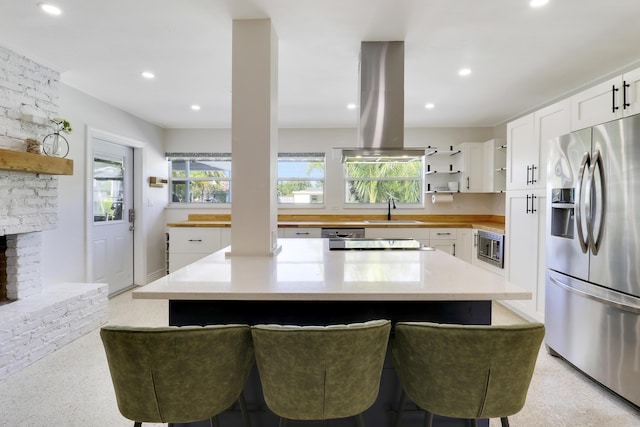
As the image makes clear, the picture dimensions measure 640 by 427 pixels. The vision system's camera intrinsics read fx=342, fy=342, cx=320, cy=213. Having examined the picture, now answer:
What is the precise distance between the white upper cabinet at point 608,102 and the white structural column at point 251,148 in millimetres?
2205

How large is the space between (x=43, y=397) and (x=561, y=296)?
3580 millimetres

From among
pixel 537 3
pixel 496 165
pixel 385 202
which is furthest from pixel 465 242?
pixel 537 3

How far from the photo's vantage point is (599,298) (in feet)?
7.15

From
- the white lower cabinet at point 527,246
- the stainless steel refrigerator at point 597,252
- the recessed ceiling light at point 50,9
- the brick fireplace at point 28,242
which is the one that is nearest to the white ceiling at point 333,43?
the recessed ceiling light at point 50,9

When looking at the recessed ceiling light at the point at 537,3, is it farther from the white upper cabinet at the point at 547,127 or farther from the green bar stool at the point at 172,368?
the green bar stool at the point at 172,368

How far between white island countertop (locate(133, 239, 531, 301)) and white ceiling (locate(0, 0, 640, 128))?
1500mm

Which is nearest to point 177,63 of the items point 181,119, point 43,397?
point 181,119

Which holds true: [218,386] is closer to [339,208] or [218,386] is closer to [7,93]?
[7,93]

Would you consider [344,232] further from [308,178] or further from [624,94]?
[624,94]

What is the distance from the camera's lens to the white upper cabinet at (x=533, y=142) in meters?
2.76

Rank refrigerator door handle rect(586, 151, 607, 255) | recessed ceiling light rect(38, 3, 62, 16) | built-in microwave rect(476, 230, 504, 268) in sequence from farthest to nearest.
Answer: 1. built-in microwave rect(476, 230, 504, 268)
2. refrigerator door handle rect(586, 151, 607, 255)
3. recessed ceiling light rect(38, 3, 62, 16)

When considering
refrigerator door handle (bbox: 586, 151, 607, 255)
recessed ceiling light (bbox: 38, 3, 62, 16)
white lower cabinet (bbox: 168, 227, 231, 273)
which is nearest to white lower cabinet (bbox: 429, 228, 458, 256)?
refrigerator door handle (bbox: 586, 151, 607, 255)

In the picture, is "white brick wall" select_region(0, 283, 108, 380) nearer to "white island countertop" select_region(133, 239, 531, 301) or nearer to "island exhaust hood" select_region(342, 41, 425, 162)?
"white island countertop" select_region(133, 239, 531, 301)

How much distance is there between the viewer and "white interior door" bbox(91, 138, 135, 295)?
3947 mm
